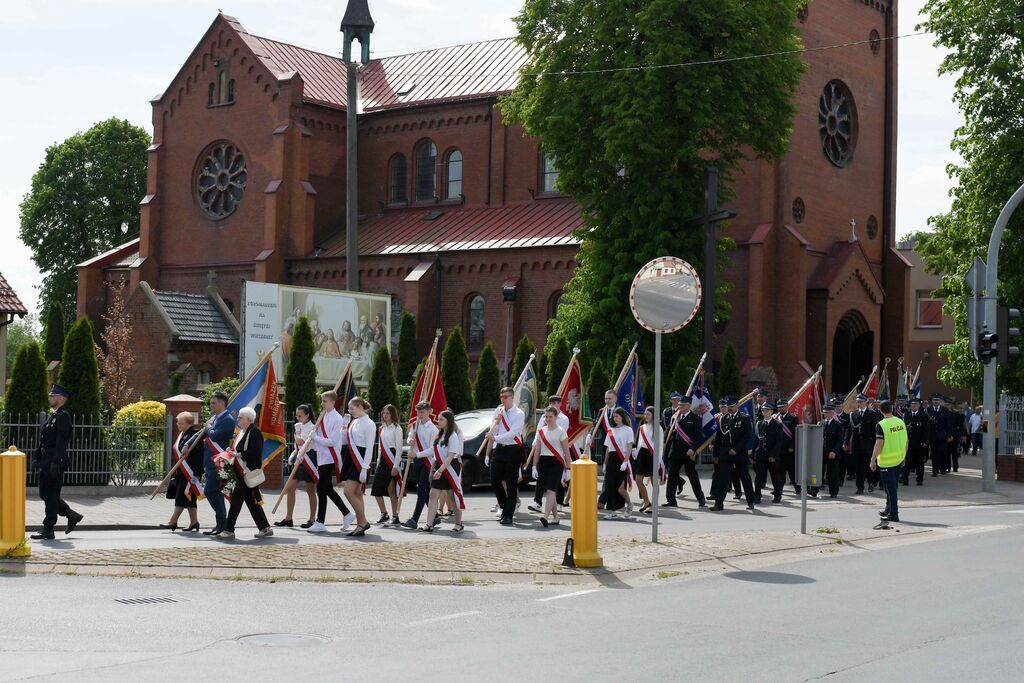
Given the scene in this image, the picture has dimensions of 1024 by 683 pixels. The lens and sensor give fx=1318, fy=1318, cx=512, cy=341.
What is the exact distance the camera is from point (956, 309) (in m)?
34.8

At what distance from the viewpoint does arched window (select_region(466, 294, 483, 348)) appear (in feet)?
149

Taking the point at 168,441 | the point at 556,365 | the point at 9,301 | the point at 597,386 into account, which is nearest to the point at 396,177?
Answer: the point at 556,365

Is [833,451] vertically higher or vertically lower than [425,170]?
lower

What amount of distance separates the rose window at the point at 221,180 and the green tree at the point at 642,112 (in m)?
17.8

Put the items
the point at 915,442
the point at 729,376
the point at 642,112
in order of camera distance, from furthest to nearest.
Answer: the point at 729,376
the point at 642,112
the point at 915,442

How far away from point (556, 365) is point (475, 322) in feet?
37.5

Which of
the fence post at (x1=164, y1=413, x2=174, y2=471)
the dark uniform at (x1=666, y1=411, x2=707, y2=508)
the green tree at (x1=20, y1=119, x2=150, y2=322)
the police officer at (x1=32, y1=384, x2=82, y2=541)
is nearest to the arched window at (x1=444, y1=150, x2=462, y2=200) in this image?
the green tree at (x1=20, y1=119, x2=150, y2=322)

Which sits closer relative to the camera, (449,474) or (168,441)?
(449,474)

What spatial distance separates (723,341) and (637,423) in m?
19.1

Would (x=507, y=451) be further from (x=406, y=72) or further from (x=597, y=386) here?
(x=406, y=72)

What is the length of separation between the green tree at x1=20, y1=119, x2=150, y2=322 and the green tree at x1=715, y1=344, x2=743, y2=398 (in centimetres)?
3602

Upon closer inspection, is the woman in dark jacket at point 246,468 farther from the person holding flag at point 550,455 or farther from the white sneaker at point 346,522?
the person holding flag at point 550,455

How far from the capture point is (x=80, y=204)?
63562 millimetres

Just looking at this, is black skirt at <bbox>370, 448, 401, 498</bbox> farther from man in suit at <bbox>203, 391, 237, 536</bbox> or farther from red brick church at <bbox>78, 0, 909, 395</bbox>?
red brick church at <bbox>78, 0, 909, 395</bbox>
